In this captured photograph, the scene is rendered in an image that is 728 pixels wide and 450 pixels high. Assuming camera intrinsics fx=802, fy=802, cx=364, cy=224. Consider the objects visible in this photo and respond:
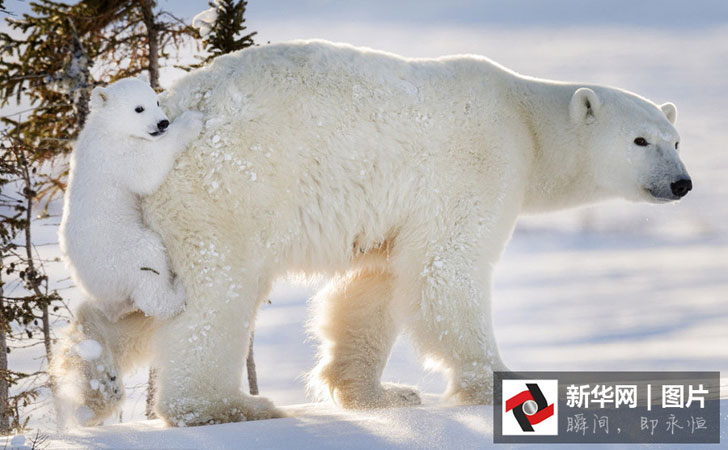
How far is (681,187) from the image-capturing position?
623 cm

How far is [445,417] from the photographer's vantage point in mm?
4824

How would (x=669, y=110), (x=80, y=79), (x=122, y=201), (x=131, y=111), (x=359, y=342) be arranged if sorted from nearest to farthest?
1. (x=131, y=111)
2. (x=122, y=201)
3. (x=359, y=342)
4. (x=669, y=110)
5. (x=80, y=79)

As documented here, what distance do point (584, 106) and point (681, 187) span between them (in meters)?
0.98

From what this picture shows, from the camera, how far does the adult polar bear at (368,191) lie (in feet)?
17.4

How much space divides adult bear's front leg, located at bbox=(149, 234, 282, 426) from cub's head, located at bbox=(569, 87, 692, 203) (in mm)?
3033

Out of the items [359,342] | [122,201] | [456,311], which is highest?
[122,201]

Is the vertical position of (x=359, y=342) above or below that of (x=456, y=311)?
below

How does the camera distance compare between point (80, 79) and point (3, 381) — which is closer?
point (3, 381)

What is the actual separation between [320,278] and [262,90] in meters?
1.52

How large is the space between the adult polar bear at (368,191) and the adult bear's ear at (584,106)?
1 centimetres

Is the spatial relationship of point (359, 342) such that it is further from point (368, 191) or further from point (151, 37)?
point (151, 37)

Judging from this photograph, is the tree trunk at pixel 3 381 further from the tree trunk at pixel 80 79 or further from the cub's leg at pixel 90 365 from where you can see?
the cub's leg at pixel 90 365

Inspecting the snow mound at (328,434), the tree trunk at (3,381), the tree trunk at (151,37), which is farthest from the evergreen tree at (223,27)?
the snow mound at (328,434)

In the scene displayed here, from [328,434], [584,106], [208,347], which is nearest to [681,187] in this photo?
[584,106]
